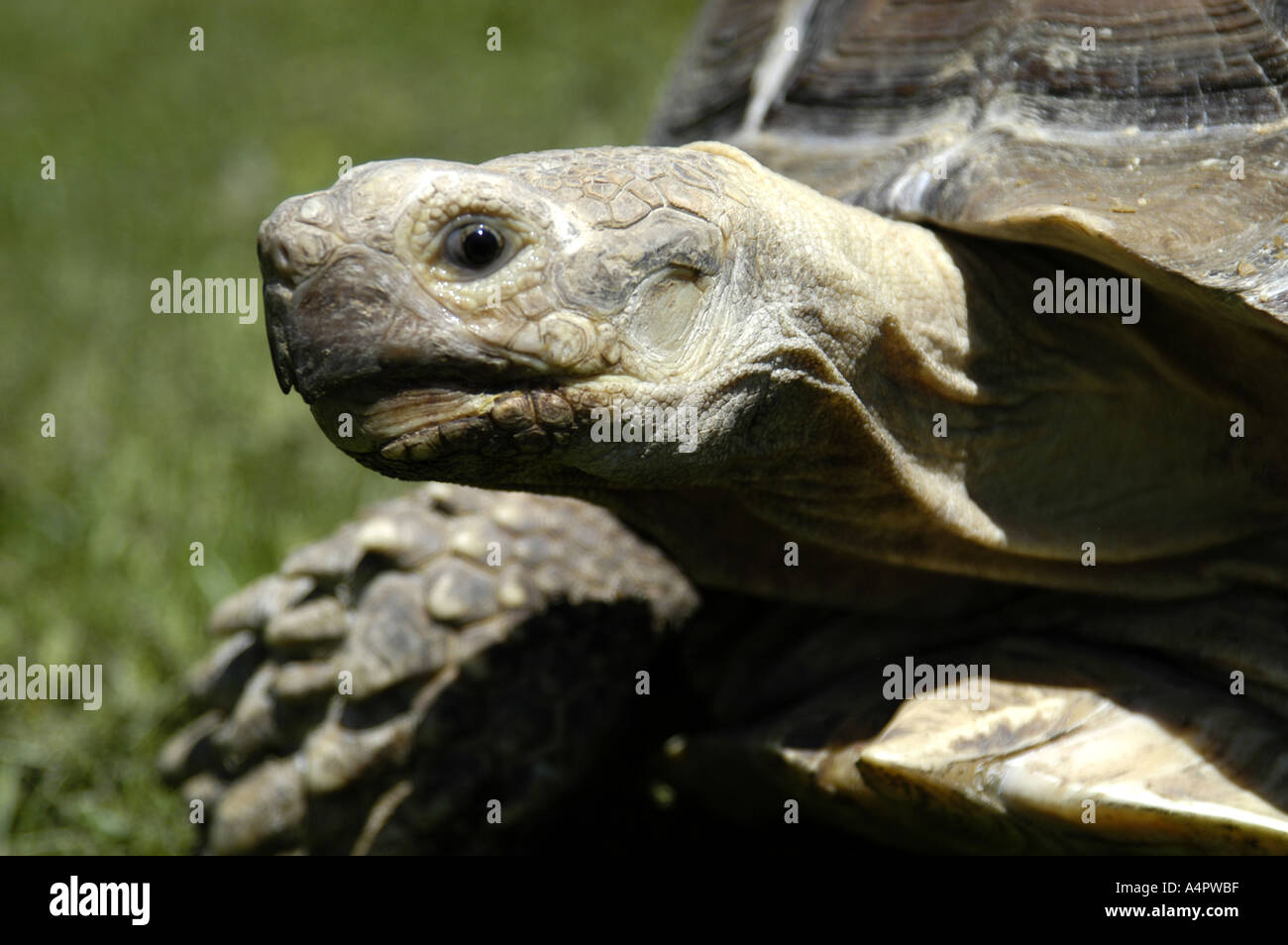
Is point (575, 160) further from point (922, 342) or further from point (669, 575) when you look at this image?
point (669, 575)

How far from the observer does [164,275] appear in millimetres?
4617

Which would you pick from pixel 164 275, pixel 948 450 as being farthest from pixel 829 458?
pixel 164 275

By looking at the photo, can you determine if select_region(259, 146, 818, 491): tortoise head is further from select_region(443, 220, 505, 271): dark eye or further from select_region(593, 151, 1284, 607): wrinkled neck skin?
select_region(593, 151, 1284, 607): wrinkled neck skin

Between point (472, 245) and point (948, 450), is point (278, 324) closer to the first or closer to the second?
point (472, 245)

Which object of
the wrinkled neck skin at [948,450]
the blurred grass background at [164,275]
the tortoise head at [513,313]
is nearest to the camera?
the tortoise head at [513,313]

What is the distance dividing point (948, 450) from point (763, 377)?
0.37 metres

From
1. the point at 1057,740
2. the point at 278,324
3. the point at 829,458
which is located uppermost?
the point at 278,324

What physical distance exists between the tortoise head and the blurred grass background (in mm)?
1289

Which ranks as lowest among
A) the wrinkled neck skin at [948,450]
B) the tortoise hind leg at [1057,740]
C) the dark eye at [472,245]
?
the tortoise hind leg at [1057,740]

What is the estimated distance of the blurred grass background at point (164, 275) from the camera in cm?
259

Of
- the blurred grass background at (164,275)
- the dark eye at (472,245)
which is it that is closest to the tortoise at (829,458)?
the dark eye at (472,245)

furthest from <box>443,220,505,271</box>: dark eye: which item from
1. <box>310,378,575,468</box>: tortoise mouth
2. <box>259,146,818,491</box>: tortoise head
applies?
<box>310,378,575,468</box>: tortoise mouth

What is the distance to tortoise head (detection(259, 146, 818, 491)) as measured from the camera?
132 cm

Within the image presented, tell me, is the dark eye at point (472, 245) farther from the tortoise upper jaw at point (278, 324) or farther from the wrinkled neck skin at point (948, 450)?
the wrinkled neck skin at point (948, 450)
